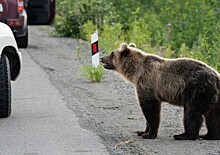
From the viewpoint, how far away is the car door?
61.3 ft

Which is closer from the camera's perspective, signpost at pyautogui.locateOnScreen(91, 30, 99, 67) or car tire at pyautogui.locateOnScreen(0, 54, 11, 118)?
car tire at pyautogui.locateOnScreen(0, 54, 11, 118)

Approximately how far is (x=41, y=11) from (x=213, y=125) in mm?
10449

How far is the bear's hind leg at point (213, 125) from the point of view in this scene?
889 cm

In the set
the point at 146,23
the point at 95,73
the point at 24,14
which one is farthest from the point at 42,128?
the point at 146,23

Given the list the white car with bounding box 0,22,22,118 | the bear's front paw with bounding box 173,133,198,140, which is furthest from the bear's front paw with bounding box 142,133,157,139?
the white car with bounding box 0,22,22,118

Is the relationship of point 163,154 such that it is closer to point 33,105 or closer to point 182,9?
point 33,105

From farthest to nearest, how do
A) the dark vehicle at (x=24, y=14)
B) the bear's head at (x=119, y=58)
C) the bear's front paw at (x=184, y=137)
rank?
the dark vehicle at (x=24, y=14) < the bear's head at (x=119, y=58) < the bear's front paw at (x=184, y=137)

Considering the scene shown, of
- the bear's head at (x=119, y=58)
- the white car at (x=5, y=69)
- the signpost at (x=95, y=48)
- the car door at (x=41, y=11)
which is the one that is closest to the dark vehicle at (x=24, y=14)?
the car door at (x=41, y=11)

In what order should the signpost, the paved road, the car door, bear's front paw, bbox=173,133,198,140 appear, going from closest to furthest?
the paved road < bear's front paw, bbox=173,133,198,140 < the signpost < the car door

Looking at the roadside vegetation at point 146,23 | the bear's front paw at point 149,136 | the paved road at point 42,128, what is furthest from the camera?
the roadside vegetation at point 146,23

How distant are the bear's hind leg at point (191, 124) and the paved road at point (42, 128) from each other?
101cm

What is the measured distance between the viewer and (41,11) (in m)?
18.8

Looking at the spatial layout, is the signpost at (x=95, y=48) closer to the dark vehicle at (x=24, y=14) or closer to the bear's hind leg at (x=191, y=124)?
the dark vehicle at (x=24, y=14)

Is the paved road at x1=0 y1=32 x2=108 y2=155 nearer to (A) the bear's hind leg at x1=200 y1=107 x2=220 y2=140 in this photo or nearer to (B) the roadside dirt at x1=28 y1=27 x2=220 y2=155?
(B) the roadside dirt at x1=28 y1=27 x2=220 y2=155
